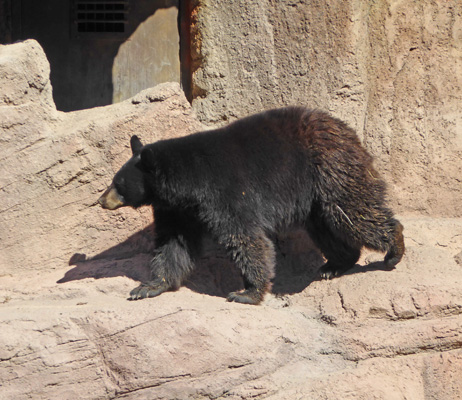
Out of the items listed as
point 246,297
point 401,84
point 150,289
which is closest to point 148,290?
point 150,289

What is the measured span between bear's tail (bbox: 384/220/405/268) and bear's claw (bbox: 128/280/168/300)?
197cm

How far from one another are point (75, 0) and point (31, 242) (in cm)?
340

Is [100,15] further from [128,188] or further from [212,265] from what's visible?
[212,265]

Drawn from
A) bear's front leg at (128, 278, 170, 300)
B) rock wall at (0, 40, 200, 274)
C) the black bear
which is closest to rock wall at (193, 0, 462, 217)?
the black bear

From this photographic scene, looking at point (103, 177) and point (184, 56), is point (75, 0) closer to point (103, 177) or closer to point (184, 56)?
point (184, 56)

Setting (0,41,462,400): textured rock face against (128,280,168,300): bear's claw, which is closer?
(0,41,462,400): textured rock face

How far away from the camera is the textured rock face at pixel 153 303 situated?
204 inches

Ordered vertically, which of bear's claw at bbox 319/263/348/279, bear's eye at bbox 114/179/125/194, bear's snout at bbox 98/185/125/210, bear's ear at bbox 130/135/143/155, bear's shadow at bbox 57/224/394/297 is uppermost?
bear's ear at bbox 130/135/143/155

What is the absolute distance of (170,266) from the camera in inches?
247

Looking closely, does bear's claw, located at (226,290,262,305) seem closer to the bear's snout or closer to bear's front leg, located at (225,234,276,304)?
bear's front leg, located at (225,234,276,304)

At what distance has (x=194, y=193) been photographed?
6094mm

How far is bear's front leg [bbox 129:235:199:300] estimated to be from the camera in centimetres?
621

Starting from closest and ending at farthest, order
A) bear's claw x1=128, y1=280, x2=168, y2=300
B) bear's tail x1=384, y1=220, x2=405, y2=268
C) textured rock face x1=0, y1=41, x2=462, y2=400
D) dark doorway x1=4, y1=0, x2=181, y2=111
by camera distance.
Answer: textured rock face x1=0, y1=41, x2=462, y2=400
bear's claw x1=128, y1=280, x2=168, y2=300
bear's tail x1=384, y1=220, x2=405, y2=268
dark doorway x1=4, y1=0, x2=181, y2=111

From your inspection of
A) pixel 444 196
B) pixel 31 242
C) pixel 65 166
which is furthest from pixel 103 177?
pixel 444 196
